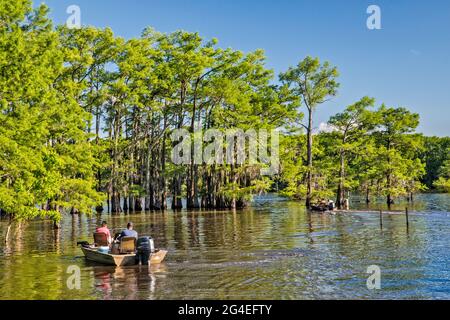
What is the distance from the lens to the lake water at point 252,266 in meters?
16.0

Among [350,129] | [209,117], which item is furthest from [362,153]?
[209,117]

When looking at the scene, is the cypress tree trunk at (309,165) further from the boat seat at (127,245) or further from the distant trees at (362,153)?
the boat seat at (127,245)

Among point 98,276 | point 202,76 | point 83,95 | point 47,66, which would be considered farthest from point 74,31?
point 98,276

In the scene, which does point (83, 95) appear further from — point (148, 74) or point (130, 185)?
point (130, 185)

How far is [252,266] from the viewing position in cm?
2042

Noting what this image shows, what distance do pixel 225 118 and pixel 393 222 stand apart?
1201 inches

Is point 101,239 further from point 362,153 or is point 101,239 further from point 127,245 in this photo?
point 362,153

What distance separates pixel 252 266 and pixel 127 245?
5583mm

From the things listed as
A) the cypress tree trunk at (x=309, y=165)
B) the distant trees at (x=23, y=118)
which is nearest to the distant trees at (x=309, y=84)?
the cypress tree trunk at (x=309, y=165)

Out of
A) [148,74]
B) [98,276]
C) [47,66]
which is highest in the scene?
[148,74]

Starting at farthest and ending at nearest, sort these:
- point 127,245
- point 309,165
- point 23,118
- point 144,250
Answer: point 309,165 → point 23,118 → point 127,245 → point 144,250

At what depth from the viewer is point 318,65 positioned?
61094 mm

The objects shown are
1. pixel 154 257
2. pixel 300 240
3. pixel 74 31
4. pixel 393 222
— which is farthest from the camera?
pixel 74 31

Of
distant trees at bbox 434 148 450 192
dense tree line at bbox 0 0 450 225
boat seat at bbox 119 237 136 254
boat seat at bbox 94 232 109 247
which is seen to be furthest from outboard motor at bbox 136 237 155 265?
distant trees at bbox 434 148 450 192
